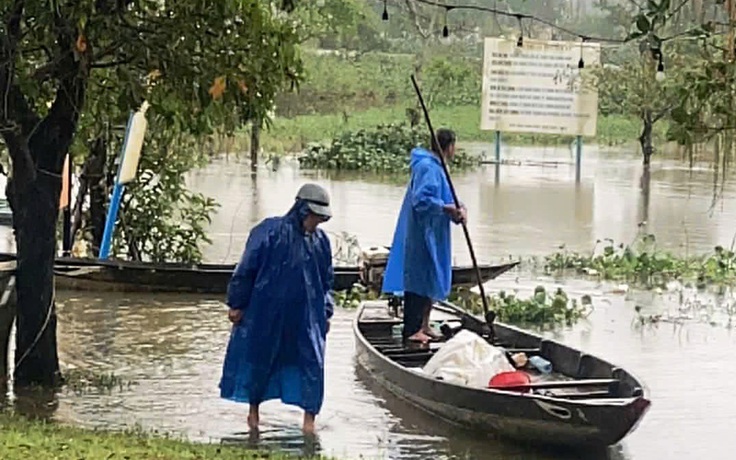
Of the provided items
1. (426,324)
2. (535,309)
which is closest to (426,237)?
(426,324)

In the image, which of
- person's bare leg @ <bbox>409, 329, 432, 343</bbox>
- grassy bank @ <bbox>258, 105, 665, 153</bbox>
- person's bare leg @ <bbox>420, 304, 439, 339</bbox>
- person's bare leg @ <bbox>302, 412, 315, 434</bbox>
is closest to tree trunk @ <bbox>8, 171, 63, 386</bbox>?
person's bare leg @ <bbox>302, 412, 315, 434</bbox>

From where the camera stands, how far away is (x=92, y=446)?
7.91 meters

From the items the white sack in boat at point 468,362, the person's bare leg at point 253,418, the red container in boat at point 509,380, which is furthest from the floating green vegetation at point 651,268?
the person's bare leg at point 253,418

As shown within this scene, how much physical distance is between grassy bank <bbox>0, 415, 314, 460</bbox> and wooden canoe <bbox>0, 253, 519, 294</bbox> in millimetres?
7055

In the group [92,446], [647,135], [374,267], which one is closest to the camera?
[92,446]

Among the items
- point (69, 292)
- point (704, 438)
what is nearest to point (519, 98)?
point (69, 292)

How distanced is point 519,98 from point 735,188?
6.03m

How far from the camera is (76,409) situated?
34.9 ft

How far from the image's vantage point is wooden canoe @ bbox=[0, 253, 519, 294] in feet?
53.7

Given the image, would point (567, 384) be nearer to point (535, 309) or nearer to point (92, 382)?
point (92, 382)

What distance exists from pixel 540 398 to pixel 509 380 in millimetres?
792

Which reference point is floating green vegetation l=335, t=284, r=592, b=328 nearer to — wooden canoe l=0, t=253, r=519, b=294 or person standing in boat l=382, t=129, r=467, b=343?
wooden canoe l=0, t=253, r=519, b=294

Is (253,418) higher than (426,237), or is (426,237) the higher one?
(426,237)

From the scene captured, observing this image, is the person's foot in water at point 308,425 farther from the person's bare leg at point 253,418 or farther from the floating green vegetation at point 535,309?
the floating green vegetation at point 535,309
